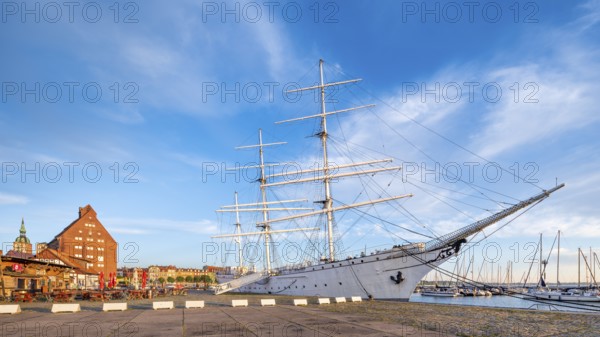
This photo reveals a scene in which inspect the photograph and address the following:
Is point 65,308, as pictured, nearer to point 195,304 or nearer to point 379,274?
point 195,304

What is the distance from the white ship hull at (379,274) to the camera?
36.4m

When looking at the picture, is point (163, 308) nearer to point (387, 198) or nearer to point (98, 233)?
point (387, 198)

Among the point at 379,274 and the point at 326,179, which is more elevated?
the point at 326,179

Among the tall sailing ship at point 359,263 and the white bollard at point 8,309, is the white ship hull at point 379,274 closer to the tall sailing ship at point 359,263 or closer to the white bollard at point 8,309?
the tall sailing ship at point 359,263

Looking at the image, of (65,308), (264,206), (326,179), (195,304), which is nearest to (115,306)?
(65,308)

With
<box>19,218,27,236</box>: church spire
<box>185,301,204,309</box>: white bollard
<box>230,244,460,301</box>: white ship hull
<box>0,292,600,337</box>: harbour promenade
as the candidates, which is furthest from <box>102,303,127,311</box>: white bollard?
<box>19,218,27,236</box>: church spire

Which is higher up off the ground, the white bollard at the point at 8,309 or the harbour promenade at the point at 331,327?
the harbour promenade at the point at 331,327

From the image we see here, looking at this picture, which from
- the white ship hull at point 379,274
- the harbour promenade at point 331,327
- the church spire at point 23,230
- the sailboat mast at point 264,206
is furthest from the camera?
the church spire at point 23,230

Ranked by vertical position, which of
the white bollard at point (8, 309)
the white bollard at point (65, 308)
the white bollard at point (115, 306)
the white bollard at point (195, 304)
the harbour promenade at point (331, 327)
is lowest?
the white bollard at point (195, 304)

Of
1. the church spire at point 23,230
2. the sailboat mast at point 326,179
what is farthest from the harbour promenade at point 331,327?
the church spire at point 23,230

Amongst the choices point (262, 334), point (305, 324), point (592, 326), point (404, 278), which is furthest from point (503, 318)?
point (404, 278)

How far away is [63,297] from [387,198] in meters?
31.9

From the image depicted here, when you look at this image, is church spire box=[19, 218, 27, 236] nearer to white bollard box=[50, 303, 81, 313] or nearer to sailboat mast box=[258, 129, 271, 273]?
sailboat mast box=[258, 129, 271, 273]

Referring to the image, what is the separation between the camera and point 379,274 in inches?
1483
